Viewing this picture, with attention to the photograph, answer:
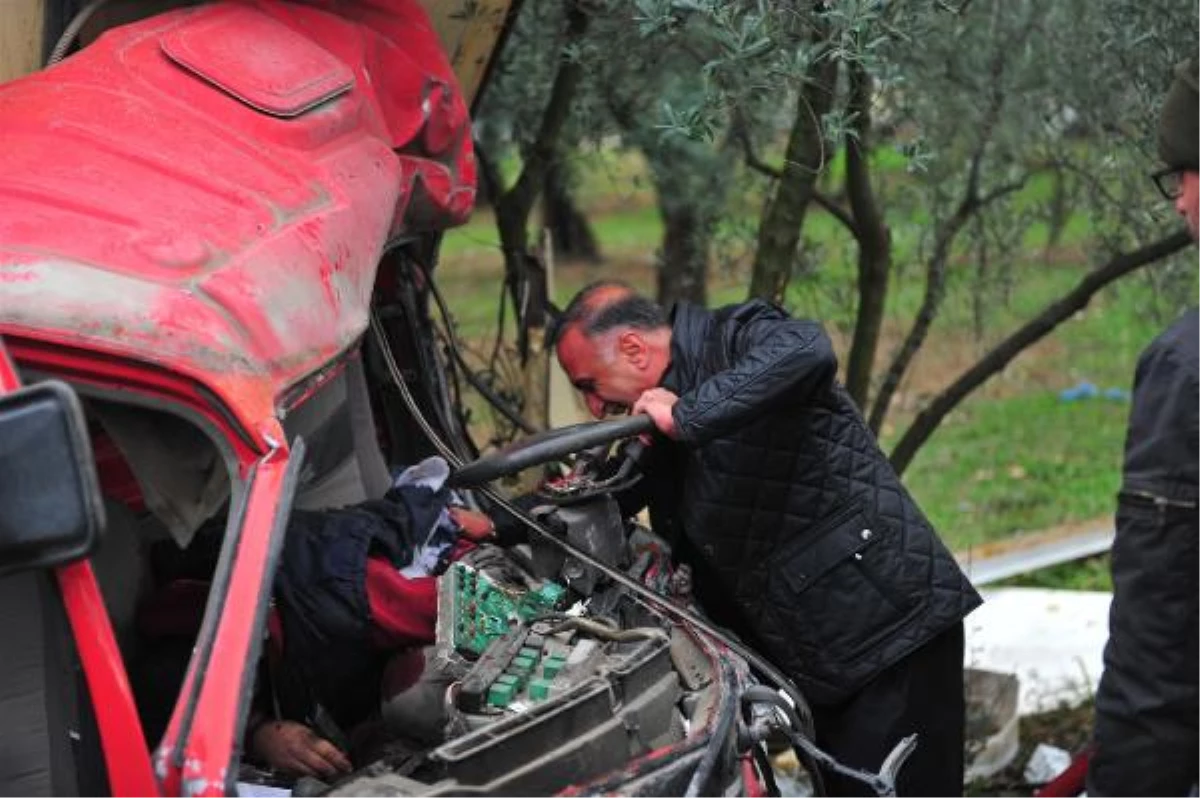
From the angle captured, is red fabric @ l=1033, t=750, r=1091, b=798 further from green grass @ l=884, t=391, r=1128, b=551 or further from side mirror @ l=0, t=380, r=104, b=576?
green grass @ l=884, t=391, r=1128, b=551

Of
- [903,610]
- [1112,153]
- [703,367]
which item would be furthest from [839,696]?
[1112,153]

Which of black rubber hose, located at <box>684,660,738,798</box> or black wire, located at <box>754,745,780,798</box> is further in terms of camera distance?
black wire, located at <box>754,745,780,798</box>

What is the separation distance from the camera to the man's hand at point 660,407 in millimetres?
4016

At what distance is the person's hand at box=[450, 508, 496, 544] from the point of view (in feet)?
13.9

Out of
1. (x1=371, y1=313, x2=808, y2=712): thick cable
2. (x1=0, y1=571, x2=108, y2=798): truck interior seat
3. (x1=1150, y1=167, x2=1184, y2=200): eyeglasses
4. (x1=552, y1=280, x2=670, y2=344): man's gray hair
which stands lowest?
(x1=371, y1=313, x2=808, y2=712): thick cable

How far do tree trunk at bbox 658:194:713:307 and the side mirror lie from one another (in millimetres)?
5970

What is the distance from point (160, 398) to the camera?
2992 mm

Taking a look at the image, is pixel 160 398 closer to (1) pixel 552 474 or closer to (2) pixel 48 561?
(2) pixel 48 561

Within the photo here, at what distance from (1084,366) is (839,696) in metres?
10.8

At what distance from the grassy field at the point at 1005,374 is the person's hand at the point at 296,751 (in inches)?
156

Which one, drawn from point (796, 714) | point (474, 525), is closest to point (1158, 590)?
point (796, 714)

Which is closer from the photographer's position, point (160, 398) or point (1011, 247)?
point (160, 398)

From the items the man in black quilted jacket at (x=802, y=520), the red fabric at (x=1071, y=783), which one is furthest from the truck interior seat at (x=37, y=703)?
the red fabric at (x=1071, y=783)

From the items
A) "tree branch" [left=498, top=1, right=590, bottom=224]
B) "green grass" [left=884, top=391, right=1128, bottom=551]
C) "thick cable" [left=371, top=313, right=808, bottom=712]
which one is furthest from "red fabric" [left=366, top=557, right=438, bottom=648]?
"green grass" [left=884, top=391, right=1128, bottom=551]
